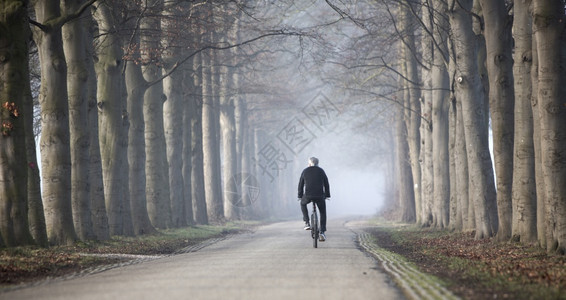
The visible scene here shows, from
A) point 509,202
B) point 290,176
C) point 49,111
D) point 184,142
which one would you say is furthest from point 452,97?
point 290,176

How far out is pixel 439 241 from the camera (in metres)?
19.2

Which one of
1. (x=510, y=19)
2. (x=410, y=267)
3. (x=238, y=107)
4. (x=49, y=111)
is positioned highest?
(x=238, y=107)

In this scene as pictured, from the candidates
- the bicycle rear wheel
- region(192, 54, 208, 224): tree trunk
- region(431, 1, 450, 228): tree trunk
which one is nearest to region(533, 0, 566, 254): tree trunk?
the bicycle rear wheel

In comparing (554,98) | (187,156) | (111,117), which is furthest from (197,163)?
(554,98)

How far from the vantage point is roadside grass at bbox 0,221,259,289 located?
11.1 meters

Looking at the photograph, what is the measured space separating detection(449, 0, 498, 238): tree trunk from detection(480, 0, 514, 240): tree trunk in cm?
209

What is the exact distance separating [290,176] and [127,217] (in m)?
62.1

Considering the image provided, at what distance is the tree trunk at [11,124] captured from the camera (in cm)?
1343

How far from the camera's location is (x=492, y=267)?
37.6ft

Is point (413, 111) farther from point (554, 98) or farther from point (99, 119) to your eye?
point (554, 98)

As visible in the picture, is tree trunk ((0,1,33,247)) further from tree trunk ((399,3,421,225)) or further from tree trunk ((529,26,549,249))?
tree trunk ((399,3,421,225))

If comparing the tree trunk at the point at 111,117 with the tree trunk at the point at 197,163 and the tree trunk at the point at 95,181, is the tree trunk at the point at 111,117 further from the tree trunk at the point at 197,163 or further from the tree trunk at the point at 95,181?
the tree trunk at the point at 197,163

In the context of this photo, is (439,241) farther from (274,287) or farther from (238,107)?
(238,107)

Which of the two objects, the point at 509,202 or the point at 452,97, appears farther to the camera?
the point at 452,97
